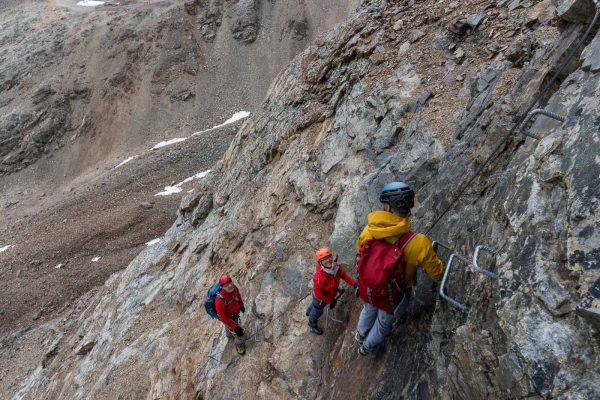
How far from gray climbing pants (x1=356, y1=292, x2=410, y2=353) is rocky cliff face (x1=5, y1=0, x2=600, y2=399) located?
0.29 meters

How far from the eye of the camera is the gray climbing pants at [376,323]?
5.60 m

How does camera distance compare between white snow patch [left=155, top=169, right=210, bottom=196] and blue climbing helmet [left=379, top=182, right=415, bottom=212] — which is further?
white snow patch [left=155, top=169, right=210, bottom=196]

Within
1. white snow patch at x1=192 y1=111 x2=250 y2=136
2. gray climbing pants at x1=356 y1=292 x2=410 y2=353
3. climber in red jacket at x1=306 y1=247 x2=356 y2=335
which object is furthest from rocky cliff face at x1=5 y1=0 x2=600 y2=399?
white snow patch at x1=192 y1=111 x2=250 y2=136

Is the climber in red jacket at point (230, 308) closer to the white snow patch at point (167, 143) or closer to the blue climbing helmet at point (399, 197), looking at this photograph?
the blue climbing helmet at point (399, 197)

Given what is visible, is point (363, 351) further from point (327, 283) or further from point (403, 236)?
point (403, 236)

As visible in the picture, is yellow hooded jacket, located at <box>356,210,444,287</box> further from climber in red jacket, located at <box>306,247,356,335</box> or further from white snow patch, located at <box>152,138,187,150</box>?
white snow patch, located at <box>152,138,187,150</box>

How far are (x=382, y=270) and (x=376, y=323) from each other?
1167 millimetres

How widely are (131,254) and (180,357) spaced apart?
60.9 ft

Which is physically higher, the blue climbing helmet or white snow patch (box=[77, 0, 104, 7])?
the blue climbing helmet

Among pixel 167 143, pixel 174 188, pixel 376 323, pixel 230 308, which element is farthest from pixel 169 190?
pixel 376 323

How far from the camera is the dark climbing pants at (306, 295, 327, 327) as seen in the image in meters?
7.52

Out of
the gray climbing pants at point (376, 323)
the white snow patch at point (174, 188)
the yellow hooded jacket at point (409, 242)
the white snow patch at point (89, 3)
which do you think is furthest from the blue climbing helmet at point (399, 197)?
the white snow patch at point (89, 3)

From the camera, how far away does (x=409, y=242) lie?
505cm

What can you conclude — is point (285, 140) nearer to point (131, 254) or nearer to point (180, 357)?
point (180, 357)
